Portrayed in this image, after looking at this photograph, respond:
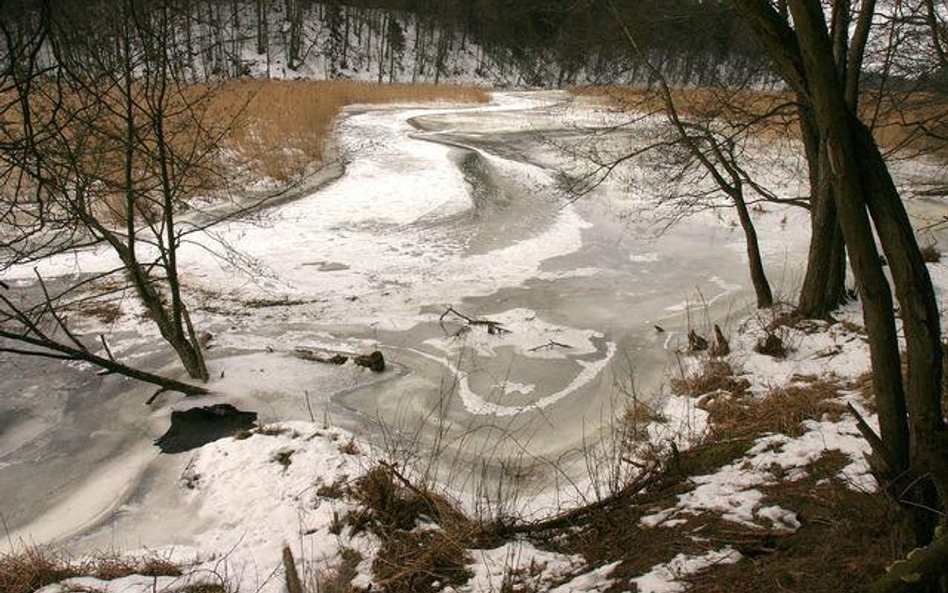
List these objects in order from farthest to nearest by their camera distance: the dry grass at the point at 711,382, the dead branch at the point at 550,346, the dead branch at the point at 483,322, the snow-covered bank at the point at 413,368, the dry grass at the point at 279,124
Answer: the dry grass at the point at 279,124, the dead branch at the point at 483,322, the dead branch at the point at 550,346, the dry grass at the point at 711,382, the snow-covered bank at the point at 413,368

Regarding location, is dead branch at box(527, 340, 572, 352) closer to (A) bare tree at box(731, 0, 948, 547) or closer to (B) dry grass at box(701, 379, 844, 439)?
(B) dry grass at box(701, 379, 844, 439)

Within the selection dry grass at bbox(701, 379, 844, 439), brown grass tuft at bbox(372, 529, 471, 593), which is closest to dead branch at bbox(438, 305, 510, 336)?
dry grass at bbox(701, 379, 844, 439)

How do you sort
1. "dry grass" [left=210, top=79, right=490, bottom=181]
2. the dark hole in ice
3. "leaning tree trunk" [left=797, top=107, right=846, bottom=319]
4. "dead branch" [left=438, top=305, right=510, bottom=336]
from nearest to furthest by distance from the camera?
the dark hole in ice → "leaning tree trunk" [left=797, top=107, right=846, bottom=319] → "dead branch" [left=438, top=305, right=510, bottom=336] → "dry grass" [left=210, top=79, right=490, bottom=181]

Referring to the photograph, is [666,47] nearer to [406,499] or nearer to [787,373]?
[787,373]

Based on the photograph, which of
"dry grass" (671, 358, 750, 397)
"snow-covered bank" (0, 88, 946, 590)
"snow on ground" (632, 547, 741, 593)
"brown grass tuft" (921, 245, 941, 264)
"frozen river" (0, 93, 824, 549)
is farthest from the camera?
"brown grass tuft" (921, 245, 941, 264)

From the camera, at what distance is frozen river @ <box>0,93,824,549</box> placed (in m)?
4.68

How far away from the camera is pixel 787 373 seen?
552 cm

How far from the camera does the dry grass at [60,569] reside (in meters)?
3.03

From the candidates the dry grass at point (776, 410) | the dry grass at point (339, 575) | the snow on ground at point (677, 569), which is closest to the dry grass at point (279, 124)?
the dry grass at point (339, 575)

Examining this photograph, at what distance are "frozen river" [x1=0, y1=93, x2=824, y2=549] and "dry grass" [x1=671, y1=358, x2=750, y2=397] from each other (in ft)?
1.16

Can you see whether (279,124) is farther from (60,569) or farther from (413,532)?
(413,532)

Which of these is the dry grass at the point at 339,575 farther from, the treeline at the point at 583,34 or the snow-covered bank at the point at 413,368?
the treeline at the point at 583,34

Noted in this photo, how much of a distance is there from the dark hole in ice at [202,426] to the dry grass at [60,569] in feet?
4.77

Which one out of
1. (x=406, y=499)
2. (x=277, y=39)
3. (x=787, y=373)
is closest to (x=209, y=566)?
(x=406, y=499)
